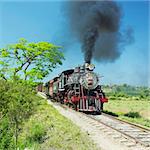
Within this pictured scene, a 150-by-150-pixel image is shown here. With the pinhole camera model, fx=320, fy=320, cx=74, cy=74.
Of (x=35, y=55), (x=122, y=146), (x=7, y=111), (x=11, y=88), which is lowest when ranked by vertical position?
(x=122, y=146)

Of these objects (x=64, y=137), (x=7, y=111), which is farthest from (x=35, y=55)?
(x=64, y=137)

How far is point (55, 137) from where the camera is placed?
12102 millimetres

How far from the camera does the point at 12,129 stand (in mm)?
14664

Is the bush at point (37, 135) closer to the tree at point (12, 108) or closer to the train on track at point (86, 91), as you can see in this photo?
the tree at point (12, 108)

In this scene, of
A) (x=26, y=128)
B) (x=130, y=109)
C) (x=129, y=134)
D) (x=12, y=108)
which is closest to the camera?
(x=129, y=134)

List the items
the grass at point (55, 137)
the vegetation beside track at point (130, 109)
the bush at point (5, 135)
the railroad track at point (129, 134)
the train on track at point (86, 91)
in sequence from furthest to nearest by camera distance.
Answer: the train on track at point (86, 91)
the vegetation beside track at point (130, 109)
the bush at point (5, 135)
the grass at point (55, 137)
the railroad track at point (129, 134)

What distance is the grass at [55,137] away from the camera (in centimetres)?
1062

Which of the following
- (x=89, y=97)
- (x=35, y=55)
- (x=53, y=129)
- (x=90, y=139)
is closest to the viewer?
(x=90, y=139)

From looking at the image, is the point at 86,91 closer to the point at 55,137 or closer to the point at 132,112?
the point at 132,112

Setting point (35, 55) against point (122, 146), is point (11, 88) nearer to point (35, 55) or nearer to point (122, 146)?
point (122, 146)

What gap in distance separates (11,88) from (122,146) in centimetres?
639

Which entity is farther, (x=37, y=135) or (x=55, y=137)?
(x=37, y=135)

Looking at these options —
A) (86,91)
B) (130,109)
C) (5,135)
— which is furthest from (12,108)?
(130,109)

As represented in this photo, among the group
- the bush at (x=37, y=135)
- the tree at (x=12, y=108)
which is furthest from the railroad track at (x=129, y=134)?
the tree at (x=12, y=108)
